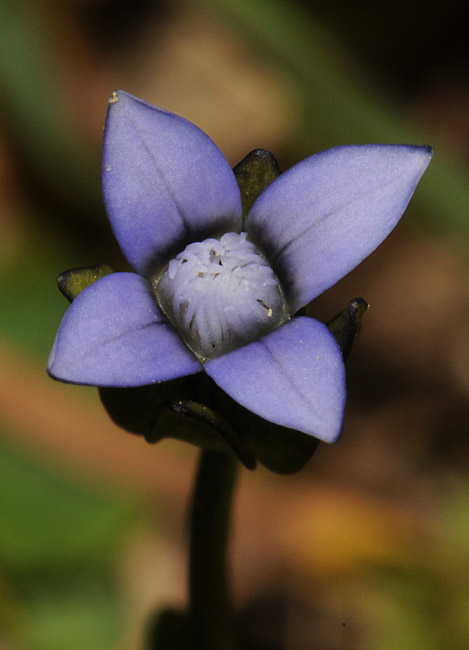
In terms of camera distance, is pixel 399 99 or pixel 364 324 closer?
pixel 364 324

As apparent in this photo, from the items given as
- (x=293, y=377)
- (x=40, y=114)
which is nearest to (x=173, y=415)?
(x=293, y=377)

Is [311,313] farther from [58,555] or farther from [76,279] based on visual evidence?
[76,279]

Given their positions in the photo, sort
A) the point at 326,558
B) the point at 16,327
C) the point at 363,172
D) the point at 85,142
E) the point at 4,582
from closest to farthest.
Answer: the point at 363,172
the point at 4,582
the point at 326,558
the point at 16,327
the point at 85,142

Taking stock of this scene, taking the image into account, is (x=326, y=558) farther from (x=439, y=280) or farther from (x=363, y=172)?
(x=363, y=172)

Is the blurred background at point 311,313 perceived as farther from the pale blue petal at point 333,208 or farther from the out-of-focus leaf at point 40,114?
the pale blue petal at point 333,208

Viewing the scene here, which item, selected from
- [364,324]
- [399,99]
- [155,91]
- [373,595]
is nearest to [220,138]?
[155,91]

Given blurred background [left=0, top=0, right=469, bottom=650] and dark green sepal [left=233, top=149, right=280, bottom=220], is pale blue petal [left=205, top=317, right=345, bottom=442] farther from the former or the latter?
blurred background [left=0, top=0, right=469, bottom=650]
